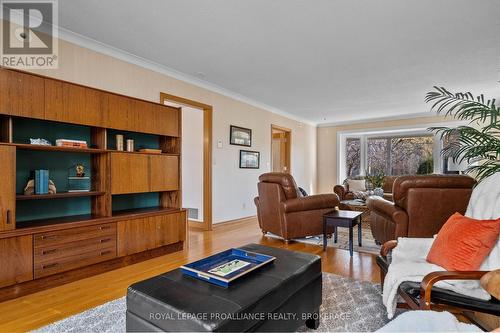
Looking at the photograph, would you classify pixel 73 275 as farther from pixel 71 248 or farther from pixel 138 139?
pixel 138 139

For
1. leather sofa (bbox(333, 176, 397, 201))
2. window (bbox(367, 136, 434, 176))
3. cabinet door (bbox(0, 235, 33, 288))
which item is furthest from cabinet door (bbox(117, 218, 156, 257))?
window (bbox(367, 136, 434, 176))

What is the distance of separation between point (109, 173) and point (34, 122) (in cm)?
85

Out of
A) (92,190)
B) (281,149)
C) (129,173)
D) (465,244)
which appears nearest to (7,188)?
(92,190)

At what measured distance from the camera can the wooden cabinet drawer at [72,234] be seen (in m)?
2.45

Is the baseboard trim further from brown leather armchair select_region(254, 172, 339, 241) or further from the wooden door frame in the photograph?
brown leather armchair select_region(254, 172, 339, 241)

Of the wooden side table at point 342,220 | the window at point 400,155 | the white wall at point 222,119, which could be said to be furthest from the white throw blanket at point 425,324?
the window at point 400,155

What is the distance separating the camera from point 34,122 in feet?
9.19

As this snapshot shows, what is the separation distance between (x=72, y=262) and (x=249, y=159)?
12.8 feet

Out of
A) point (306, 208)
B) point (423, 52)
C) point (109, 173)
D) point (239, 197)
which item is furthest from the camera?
point (239, 197)

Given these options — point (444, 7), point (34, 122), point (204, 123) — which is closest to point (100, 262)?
point (34, 122)

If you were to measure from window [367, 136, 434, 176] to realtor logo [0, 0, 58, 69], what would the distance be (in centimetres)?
778

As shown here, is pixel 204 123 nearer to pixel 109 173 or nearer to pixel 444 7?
pixel 109 173

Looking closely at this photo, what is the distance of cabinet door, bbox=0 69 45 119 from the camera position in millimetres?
2316

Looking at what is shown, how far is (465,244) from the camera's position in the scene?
5.73 ft
